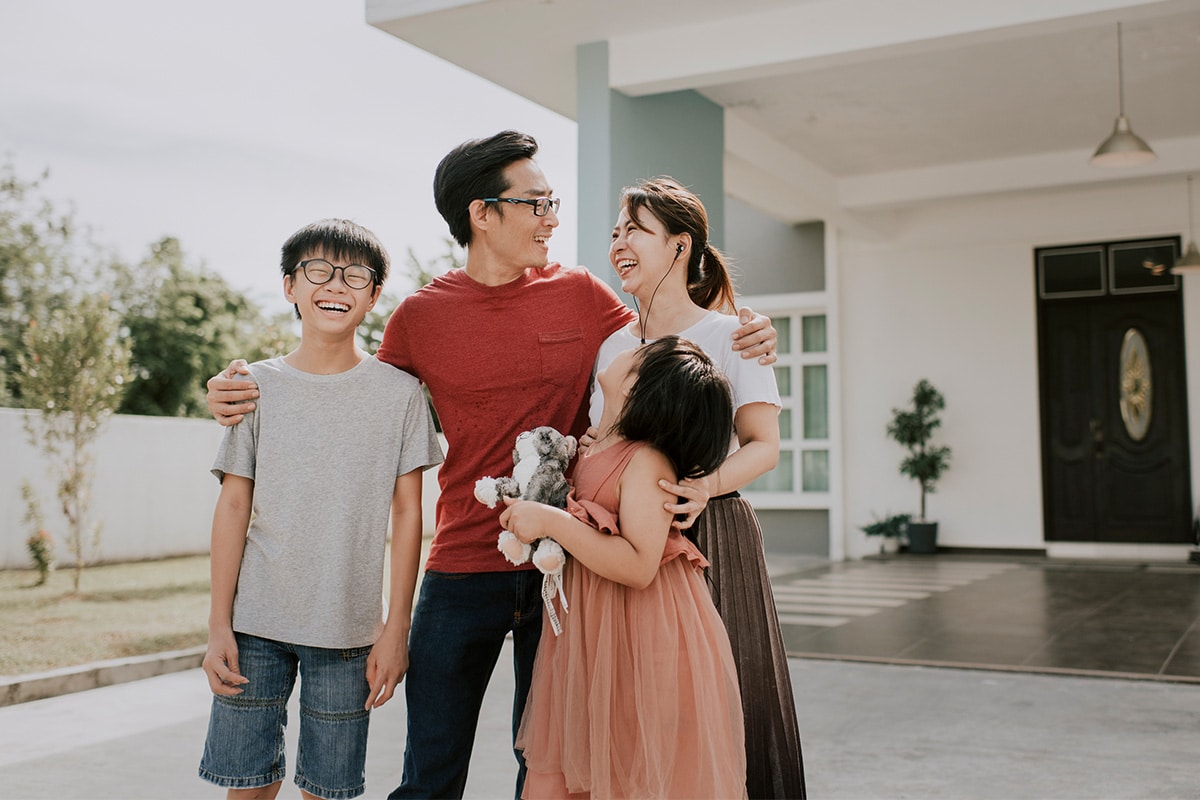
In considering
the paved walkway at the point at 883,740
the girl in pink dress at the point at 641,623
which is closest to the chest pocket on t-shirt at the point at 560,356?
the girl in pink dress at the point at 641,623

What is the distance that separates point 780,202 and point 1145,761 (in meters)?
7.22

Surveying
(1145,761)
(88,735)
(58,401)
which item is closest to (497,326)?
(1145,761)

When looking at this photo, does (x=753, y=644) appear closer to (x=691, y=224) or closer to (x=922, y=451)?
(x=691, y=224)

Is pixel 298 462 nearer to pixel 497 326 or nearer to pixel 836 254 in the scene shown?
pixel 497 326

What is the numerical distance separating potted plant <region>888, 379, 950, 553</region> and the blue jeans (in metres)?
9.24

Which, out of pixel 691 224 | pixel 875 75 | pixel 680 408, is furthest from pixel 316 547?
pixel 875 75

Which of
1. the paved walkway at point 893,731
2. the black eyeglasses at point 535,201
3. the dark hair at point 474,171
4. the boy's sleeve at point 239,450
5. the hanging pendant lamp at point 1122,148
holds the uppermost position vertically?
the hanging pendant lamp at point 1122,148

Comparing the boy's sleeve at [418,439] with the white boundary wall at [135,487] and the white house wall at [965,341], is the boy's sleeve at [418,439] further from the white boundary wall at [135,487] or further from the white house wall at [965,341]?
the white house wall at [965,341]

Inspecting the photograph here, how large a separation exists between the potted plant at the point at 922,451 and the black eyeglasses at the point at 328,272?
9.31m

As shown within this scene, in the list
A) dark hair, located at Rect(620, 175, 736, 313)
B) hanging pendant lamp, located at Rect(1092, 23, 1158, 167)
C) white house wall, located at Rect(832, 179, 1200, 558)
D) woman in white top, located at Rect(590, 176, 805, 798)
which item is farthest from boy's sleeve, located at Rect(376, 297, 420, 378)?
white house wall, located at Rect(832, 179, 1200, 558)

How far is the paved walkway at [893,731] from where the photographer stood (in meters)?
3.42

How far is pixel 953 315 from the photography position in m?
11.0

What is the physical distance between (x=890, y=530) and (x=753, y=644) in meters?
9.26

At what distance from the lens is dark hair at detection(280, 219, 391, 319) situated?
2.11 m
